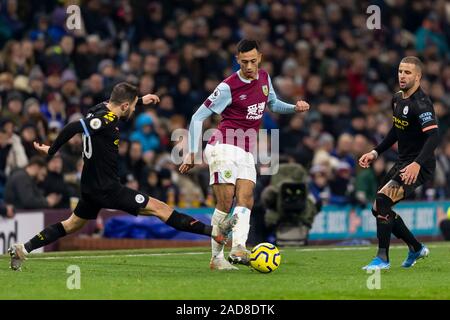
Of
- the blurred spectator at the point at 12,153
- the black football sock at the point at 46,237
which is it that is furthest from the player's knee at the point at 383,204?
the blurred spectator at the point at 12,153

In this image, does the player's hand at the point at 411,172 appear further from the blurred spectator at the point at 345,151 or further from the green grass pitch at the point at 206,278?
the blurred spectator at the point at 345,151

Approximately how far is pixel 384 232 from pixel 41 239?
12.6 feet

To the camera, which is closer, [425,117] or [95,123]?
[95,123]

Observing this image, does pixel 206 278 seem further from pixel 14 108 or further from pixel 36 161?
pixel 14 108

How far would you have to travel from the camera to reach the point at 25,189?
19.0m

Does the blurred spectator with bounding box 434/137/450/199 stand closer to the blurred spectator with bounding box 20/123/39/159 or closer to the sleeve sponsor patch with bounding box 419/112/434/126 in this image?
the blurred spectator with bounding box 20/123/39/159

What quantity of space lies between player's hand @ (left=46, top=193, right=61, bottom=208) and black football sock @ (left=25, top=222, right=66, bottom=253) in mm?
6173

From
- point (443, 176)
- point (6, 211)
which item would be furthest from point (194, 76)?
point (6, 211)

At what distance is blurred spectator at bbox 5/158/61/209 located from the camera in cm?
1897

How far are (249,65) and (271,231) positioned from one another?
7.17 metres
